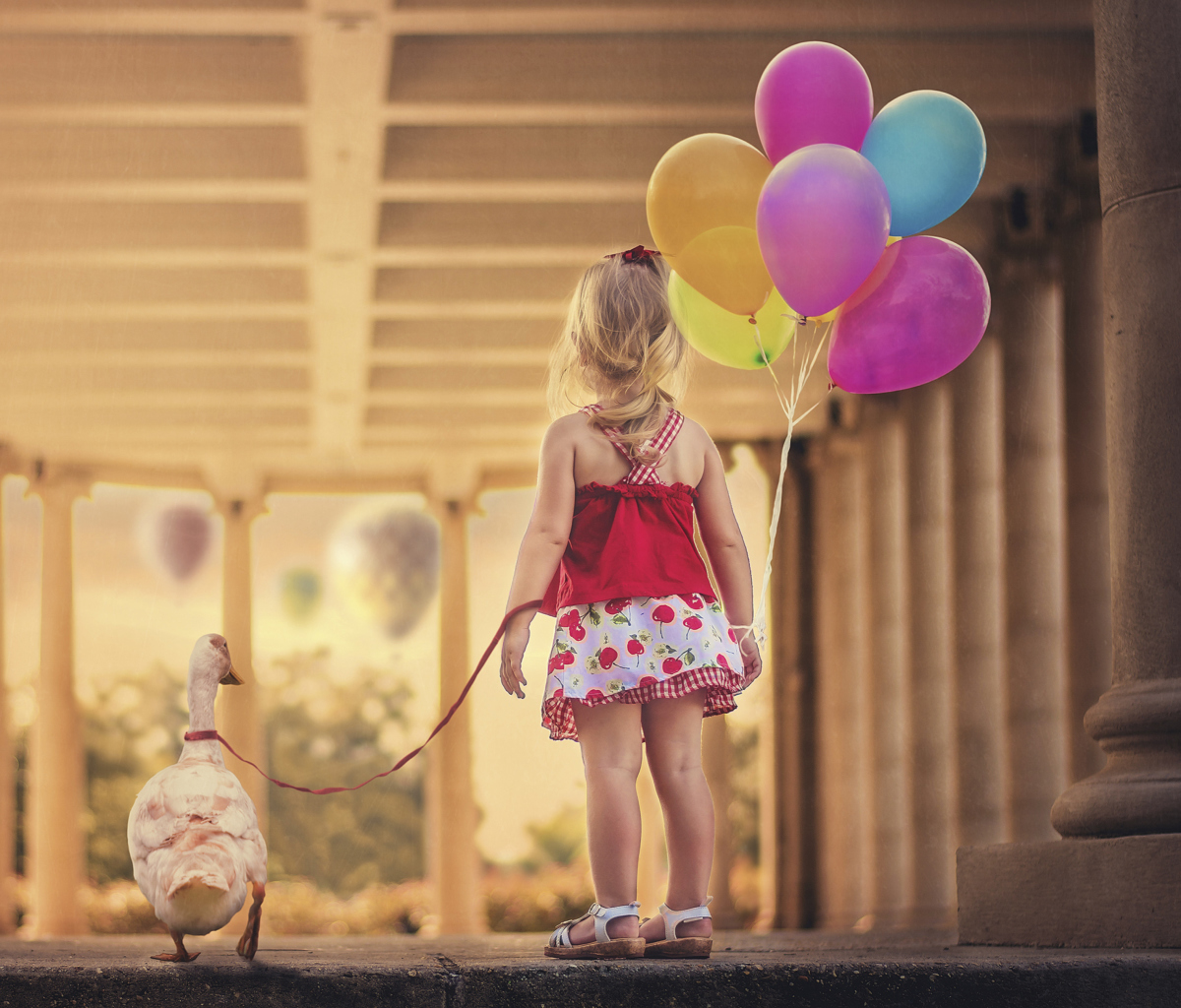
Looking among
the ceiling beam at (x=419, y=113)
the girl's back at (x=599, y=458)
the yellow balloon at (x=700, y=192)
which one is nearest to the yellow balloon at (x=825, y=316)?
the yellow balloon at (x=700, y=192)

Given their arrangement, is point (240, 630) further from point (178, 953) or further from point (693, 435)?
point (178, 953)

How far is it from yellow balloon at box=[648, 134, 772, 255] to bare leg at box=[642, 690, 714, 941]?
5.73 ft

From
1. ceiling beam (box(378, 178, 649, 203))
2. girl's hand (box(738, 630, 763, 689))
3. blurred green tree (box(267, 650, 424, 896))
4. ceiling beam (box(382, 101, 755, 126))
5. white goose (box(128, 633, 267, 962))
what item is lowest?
blurred green tree (box(267, 650, 424, 896))

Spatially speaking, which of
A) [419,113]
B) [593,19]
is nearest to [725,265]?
[593,19]

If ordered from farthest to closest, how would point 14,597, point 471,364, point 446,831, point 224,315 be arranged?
1. point 14,597
2. point 446,831
3. point 471,364
4. point 224,315

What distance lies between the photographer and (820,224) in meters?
5.32

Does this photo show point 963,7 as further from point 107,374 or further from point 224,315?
point 107,374

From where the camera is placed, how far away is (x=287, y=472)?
32750 millimetres

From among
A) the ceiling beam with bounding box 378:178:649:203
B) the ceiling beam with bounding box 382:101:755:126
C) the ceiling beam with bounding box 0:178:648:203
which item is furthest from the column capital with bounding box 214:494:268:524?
the ceiling beam with bounding box 382:101:755:126

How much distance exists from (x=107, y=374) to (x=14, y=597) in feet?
42.5

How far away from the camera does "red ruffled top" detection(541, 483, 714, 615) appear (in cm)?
498

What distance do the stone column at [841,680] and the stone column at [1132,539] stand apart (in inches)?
801

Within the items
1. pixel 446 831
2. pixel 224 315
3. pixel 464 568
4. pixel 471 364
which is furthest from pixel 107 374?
pixel 446 831

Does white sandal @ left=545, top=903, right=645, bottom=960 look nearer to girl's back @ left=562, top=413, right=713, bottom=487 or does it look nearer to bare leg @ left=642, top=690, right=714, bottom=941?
bare leg @ left=642, top=690, right=714, bottom=941
